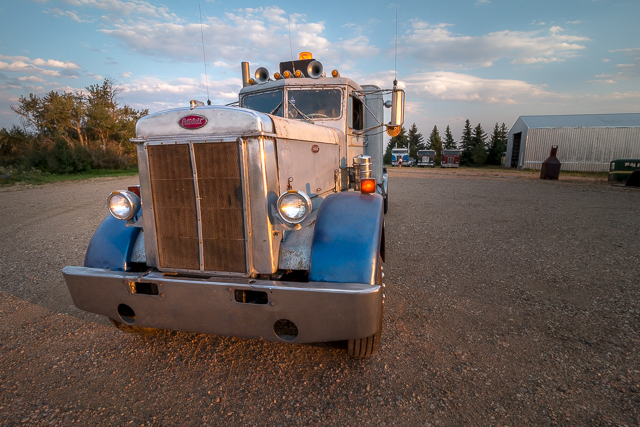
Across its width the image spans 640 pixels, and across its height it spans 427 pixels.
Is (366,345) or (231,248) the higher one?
(231,248)

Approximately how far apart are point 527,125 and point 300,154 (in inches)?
1434

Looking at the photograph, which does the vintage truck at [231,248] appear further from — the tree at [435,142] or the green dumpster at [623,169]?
the tree at [435,142]

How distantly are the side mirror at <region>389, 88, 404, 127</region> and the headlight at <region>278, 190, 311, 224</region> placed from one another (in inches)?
116

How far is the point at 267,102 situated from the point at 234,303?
11.3 ft

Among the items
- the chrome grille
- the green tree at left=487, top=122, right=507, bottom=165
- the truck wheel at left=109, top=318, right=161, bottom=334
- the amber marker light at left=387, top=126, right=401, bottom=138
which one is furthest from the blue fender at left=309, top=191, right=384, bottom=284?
the green tree at left=487, top=122, right=507, bottom=165

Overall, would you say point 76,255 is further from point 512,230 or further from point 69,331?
point 512,230

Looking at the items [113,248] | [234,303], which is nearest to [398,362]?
[234,303]

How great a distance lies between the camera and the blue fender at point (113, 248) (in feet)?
9.45

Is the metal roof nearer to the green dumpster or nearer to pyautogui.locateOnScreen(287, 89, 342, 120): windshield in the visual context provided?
the green dumpster

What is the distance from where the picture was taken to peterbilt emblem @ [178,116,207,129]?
8.05ft

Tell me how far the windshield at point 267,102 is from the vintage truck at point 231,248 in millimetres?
2090

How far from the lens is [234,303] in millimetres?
2400

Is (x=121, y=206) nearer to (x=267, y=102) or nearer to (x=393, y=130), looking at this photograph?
(x=267, y=102)

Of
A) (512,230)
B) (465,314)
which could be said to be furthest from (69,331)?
(512,230)
